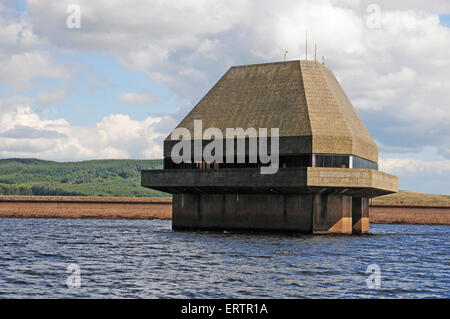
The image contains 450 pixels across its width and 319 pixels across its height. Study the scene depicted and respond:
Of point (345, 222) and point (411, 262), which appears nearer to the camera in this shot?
point (411, 262)

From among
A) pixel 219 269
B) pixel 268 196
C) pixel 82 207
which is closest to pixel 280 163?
pixel 268 196

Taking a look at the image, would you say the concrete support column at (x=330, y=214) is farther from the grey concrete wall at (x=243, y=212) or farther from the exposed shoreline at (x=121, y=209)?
the exposed shoreline at (x=121, y=209)

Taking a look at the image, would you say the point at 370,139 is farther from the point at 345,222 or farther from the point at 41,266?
the point at 41,266

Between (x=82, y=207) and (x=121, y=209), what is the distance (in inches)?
275

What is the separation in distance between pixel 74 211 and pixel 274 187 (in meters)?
67.1

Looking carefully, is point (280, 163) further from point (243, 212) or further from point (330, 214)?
point (330, 214)

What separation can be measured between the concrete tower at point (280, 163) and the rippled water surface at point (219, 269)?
9585 mm

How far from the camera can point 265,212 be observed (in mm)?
64625

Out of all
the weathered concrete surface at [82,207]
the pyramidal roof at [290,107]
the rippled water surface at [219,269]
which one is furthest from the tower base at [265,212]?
the weathered concrete surface at [82,207]

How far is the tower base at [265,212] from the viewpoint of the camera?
62.2 m

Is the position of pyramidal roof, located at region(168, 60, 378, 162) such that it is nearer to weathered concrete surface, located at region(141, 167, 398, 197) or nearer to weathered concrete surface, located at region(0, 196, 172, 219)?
weathered concrete surface, located at region(141, 167, 398, 197)

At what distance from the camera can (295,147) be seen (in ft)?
202

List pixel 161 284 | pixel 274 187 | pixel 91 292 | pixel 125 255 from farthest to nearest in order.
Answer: pixel 274 187
pixel 125 255
pixel 161 284
pixel 91 292
